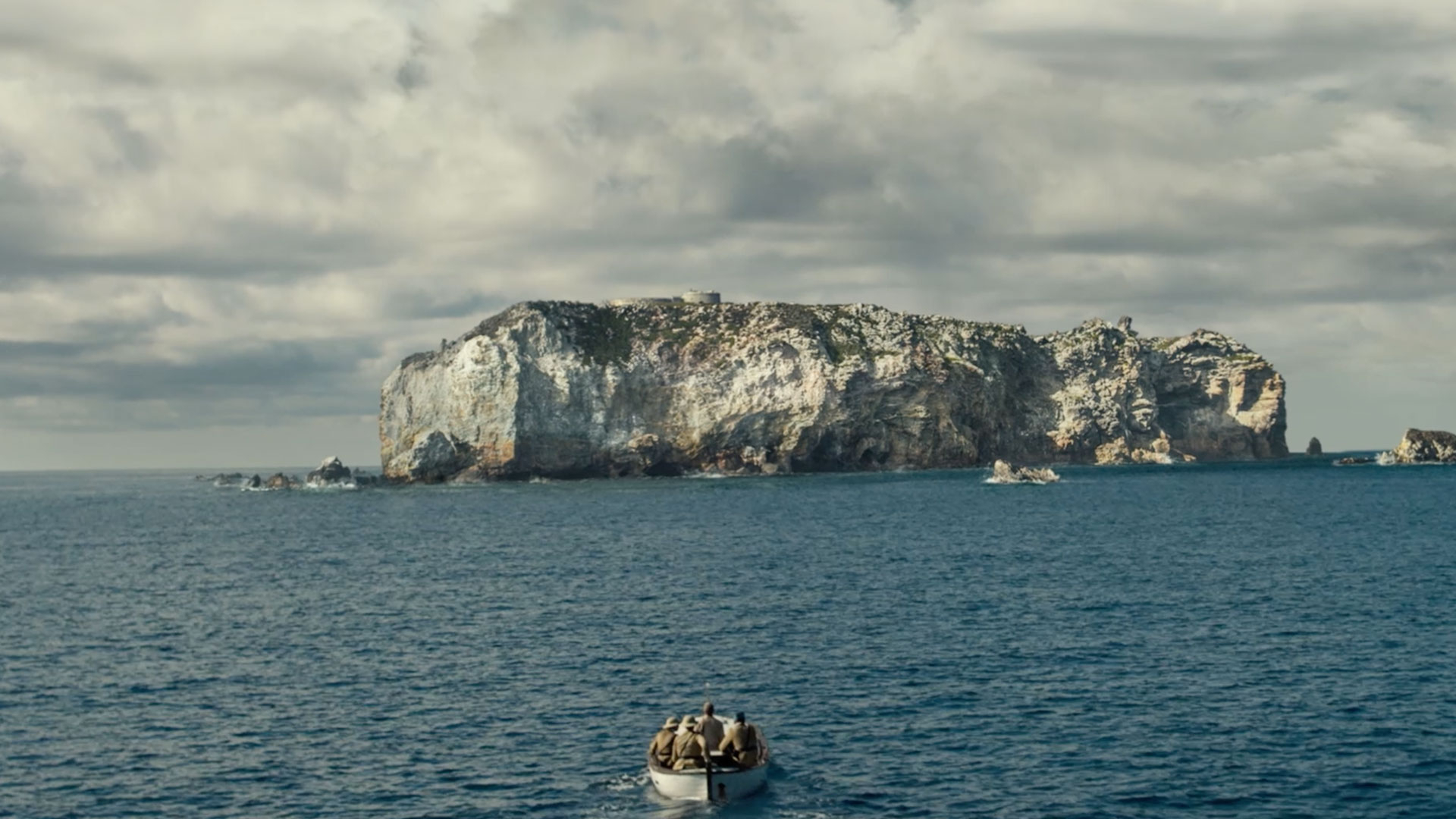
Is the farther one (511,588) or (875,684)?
(511,588)

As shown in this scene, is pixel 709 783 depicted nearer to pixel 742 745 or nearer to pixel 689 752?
pixel 689 752

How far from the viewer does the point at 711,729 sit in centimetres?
4453

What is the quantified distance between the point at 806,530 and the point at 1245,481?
102257 mm

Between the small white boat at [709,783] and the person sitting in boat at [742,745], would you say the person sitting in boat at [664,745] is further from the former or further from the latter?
the person sitting in boat at [742,745]

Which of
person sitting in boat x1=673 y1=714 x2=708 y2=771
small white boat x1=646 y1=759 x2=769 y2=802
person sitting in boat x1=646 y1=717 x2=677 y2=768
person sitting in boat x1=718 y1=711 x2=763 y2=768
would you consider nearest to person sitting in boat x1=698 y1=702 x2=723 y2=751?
person sitting in boat x1=673 y1=714 x2=708 y2=771

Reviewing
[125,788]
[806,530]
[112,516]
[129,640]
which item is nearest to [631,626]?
[129,640]

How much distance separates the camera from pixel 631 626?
7362 cm

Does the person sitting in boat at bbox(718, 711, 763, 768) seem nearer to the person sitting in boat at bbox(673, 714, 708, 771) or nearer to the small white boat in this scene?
the small white boat

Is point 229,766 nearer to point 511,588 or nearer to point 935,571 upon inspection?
point 511,588

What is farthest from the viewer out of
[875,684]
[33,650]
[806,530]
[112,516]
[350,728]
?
[112,516]

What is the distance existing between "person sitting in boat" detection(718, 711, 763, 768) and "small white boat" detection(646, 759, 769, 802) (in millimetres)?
294

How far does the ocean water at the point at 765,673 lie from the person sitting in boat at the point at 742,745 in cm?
139

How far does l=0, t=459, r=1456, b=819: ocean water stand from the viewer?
4331 cm

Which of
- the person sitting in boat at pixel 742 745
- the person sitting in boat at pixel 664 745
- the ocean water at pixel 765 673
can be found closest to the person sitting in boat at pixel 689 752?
the person sitting in boat at pixel 664 745
